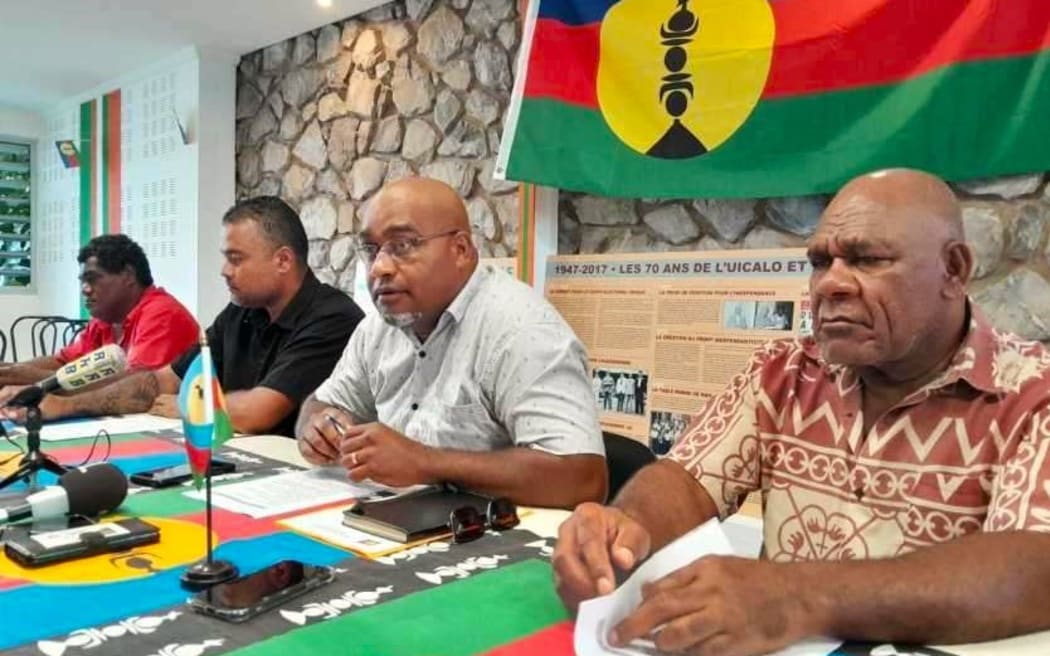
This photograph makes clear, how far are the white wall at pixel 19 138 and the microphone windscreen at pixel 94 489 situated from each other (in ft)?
19.2

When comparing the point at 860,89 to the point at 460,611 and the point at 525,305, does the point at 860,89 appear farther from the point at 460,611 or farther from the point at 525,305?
the point at 460,611

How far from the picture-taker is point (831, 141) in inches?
88.7

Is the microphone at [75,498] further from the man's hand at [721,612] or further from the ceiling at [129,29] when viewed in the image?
the ceiling at [129,29]

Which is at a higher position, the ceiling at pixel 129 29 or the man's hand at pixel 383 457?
the ceiling at pixel 129 29

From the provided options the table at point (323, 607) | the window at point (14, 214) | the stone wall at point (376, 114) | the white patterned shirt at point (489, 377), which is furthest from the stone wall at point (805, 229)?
the window at point (14, 214)

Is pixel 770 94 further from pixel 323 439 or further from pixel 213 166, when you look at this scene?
pixel 213 166

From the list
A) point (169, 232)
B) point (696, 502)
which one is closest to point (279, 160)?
point (169, 232)

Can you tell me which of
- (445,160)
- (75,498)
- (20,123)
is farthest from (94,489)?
(20,123)

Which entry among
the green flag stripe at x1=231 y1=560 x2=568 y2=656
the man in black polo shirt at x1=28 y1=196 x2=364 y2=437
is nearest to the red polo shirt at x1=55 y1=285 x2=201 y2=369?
the man in black polo shirt at x1=28 y1=196 x2=364 y2=437

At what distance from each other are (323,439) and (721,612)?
3.22ft

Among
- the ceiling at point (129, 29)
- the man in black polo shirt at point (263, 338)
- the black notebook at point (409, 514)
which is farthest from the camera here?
the ceiling at point (129, 29)

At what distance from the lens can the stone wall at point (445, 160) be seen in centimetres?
209

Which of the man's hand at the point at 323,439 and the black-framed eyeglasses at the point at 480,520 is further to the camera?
the man's hand at the point at 323,439

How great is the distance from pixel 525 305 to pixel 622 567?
2.80 ft
